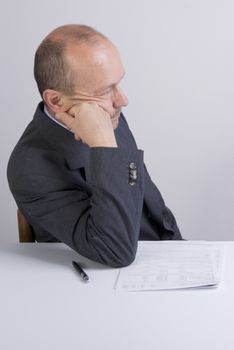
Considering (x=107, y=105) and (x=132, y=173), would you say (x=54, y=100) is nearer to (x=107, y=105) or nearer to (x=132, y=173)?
(x=107, y=105)

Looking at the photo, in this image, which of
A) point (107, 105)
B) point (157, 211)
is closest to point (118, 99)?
point (107, 105)

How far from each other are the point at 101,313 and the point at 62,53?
0.62m

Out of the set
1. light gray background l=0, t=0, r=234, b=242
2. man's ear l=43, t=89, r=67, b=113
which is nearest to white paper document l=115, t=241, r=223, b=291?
man's ear l=43, t=89, r=67, b=113

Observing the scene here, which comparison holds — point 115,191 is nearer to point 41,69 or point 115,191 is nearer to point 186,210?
point 41,69

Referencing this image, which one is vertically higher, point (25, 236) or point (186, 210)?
point (25, 236)

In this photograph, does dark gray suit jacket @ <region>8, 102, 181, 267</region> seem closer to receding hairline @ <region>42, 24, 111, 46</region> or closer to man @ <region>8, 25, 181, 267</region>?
man @ <region>8, 25, 181, 267</region>

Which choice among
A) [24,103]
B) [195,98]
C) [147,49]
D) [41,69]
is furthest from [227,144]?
[41,69]

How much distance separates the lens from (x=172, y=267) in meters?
1.34

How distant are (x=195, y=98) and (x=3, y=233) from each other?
1.17 meters

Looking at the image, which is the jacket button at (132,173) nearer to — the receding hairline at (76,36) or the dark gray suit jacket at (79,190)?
the dark gray suit jacket at (79,190)

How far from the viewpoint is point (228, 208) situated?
2.77m

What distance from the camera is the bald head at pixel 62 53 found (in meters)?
1.42

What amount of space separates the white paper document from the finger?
0.36 m

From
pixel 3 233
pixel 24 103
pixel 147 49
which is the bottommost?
pixel 3 233
